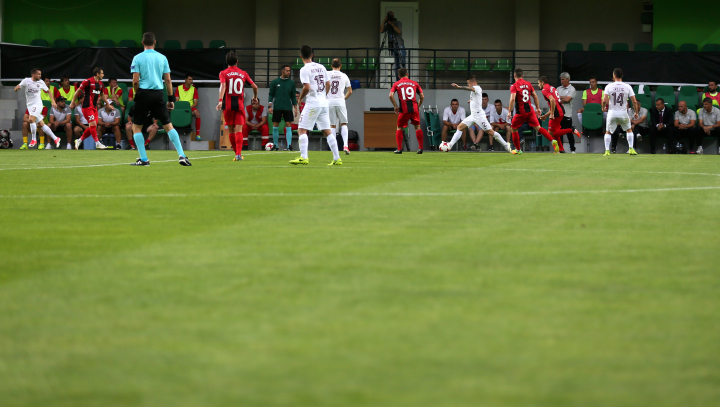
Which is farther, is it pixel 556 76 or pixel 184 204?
pixel 556 76

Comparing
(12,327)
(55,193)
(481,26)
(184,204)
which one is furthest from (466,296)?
(481,26)

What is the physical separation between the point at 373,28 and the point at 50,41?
1198cm

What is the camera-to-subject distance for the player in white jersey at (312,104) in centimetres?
1319

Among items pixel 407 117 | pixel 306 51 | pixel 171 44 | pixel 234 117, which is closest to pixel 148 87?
pixel 306 51

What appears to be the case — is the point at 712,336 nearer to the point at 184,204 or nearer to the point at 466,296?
the point at 466,296

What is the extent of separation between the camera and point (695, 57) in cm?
2672

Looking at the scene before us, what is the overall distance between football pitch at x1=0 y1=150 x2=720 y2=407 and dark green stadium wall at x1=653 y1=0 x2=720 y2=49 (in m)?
25.8

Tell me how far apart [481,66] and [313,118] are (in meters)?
17.8

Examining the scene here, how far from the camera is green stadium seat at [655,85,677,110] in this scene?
85.1 feet

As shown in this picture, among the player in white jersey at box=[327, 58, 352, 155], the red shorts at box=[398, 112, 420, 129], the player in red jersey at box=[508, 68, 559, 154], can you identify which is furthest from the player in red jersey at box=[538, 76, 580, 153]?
the player in white jersey at box=[327, 58, 352, 155]

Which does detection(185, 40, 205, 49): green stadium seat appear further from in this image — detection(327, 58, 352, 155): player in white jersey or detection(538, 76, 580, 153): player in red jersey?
detection(538, 76, 580, 153): player in red jersey

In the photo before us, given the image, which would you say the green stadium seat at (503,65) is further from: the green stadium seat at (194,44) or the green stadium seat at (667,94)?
the green stadium seat at (194,44)

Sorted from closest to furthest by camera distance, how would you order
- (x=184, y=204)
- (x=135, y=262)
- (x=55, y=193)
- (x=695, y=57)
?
(x=135, y=262), (x=184, y=204), (x=55, y=193), (x=695, y=57)

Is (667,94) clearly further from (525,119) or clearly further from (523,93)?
(523,93)
